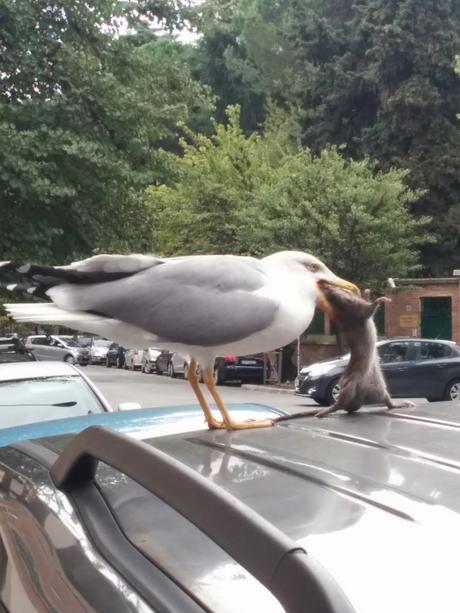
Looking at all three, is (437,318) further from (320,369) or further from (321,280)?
(321,280)

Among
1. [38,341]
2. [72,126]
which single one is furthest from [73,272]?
[38,341]

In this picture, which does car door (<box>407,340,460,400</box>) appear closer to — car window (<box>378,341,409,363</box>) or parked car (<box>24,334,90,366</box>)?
car window (<box>378,341,409,363</box>)

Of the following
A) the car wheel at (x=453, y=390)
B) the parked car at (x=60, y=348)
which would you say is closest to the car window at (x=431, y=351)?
the car wheel at (x=453, y=390)

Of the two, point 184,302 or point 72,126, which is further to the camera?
point 72,126

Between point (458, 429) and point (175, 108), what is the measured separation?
1167cm

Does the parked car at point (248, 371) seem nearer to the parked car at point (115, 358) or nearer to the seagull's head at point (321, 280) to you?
the parked car at point (115, 358)

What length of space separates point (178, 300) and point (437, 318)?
25.7m

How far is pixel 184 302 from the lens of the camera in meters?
2.18

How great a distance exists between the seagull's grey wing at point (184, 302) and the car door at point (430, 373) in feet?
51.8

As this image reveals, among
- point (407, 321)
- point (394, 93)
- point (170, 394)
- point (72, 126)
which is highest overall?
point (394, 93)

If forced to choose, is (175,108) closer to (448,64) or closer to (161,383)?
(161,383)

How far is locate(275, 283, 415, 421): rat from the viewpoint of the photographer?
2.29m

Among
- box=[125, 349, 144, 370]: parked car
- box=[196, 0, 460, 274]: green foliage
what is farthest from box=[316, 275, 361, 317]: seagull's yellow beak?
box=[125, 349, 144, 370]: parked car

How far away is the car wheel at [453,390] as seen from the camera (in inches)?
696
